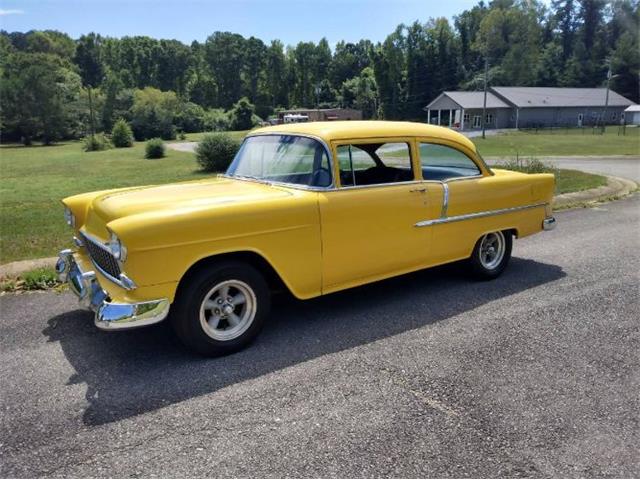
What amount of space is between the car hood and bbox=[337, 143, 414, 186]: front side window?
2.11 feet

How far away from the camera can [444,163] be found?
540 cm

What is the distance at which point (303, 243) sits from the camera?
4.20 meters

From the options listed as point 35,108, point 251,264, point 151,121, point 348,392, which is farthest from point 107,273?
point 151,121

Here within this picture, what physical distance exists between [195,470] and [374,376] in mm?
1432

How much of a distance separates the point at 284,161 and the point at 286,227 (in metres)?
0.94

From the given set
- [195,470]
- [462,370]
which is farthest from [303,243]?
[195,470]

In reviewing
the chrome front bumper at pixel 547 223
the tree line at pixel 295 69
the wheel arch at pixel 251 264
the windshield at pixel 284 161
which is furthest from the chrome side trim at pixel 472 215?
the tree line at pixel 295 69

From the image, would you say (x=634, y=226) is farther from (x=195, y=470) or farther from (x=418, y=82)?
(x=418, y=82)

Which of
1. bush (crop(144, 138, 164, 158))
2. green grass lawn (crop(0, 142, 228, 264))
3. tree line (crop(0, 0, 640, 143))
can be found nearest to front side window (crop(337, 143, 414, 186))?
green grass lawn (crop(0, 142, 228, 264))

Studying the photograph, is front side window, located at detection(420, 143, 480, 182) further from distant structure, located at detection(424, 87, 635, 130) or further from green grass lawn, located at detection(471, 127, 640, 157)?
distant structure, located at detection(424, 87, 635, 130)

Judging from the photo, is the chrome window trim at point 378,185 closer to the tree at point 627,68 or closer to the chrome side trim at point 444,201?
the chrome side trim at point 444,201

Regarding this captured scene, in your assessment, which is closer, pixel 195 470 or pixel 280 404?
pixel 195 470

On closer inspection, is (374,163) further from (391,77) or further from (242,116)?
(391,77)

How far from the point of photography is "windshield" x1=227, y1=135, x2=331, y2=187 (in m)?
4.48
